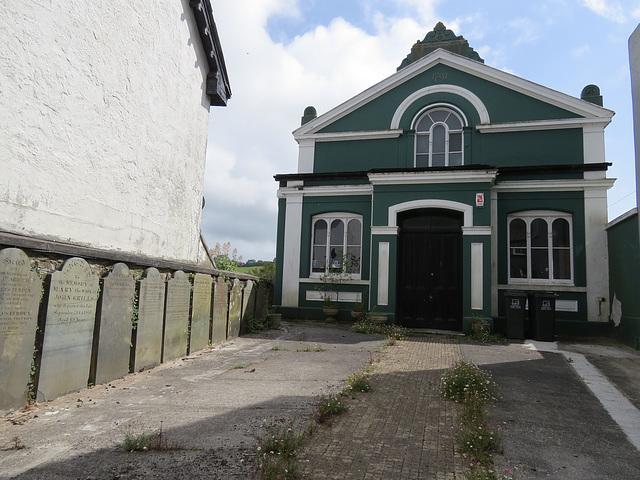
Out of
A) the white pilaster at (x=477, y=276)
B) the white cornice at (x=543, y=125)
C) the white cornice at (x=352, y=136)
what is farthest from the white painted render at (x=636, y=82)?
the white cornice at (x=352, y=136)

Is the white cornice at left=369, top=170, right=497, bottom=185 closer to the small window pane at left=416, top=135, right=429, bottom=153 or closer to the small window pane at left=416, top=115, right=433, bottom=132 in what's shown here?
the small window pane at left=416, top=135, right=429, bottom=153

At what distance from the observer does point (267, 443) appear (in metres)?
3.49

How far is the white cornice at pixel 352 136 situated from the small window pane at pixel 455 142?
1567 millimetres

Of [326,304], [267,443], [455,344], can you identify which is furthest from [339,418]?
[326,304]

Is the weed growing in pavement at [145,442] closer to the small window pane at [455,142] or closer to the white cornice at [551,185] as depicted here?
the white cornice at [551,185]

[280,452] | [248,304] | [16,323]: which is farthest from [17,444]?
[248,304]

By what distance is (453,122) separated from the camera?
13.5m

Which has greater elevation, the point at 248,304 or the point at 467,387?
the point at 248,304

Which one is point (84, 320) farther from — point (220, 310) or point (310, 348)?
point (310, 348)

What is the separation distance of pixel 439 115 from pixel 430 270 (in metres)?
5.05

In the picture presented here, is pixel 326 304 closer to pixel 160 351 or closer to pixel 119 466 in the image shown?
pixel 160 351

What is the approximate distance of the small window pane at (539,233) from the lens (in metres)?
12.3

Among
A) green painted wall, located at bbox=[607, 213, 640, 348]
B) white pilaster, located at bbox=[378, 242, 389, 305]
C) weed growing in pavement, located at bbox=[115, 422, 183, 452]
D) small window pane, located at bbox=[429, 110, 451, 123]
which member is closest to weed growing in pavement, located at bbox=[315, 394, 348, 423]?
weed growing in pavement, located at bbox=[115, 422, 183, 452]

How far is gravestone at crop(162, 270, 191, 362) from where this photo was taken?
23.2 feet
